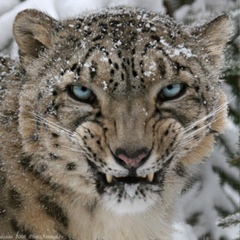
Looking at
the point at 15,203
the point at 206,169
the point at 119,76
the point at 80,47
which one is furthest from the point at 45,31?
the point at 206,169

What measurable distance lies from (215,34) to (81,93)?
34.0 inches

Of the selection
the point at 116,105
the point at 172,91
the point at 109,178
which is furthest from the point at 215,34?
the point at 109,178

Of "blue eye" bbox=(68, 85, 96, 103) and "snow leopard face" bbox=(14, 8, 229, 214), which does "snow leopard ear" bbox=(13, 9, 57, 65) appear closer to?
"snow leopard face" bbox=(14, 8, 229, 214)

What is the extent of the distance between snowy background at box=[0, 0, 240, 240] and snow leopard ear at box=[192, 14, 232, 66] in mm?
1231

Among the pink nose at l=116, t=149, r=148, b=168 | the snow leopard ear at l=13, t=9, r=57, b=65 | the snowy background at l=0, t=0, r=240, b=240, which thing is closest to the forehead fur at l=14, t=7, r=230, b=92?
the snow leopard ear at l=13, t=9, r=57, b=65

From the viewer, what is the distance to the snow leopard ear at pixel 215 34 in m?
3.98

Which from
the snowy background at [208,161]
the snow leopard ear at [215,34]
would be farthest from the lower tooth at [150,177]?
the snowy background at [208,161]

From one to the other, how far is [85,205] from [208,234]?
216cm

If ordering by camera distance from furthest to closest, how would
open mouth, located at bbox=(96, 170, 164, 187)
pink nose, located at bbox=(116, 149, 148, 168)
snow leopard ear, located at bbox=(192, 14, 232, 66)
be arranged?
snow leopard ear, located at bbox=(192, 14, 232, 66)
open mouth, located at bbox=(96, 170, 164, 187)
pink nose, located at bbox=(116, 149, 148, 168)

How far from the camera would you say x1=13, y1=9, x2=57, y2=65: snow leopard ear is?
380cm

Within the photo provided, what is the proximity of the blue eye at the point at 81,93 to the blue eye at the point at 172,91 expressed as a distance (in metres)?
0.31

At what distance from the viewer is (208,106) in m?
3.73

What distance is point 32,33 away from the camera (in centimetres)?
383

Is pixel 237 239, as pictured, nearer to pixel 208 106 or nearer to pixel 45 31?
pixel 208 106
